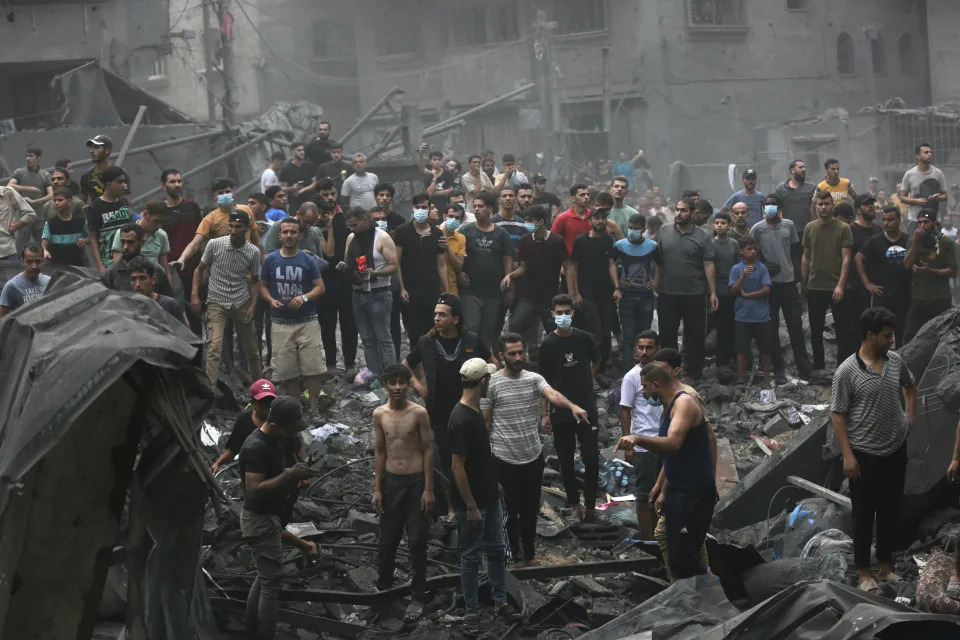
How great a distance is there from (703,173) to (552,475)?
21417 mm

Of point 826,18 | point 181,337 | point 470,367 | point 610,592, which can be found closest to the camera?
point 181,337

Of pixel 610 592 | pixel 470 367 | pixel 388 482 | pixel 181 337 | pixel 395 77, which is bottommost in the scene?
pixel 610 592

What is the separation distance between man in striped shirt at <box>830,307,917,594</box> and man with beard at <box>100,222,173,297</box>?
586 cm

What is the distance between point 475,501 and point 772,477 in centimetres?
326

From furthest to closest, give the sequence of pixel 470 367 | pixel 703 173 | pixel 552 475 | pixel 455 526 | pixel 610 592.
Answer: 1. pixel 703 173
2. pixel 552 475
3. pixel 455 526
4. pixel 610 592
5. pixel 470 367

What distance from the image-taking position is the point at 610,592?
376 inches

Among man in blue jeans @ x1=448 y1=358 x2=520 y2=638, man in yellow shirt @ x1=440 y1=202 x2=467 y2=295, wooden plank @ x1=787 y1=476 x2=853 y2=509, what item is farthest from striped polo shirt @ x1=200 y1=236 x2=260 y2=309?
wooden plank @ x1=787 y1=476 x2=853 y2=509

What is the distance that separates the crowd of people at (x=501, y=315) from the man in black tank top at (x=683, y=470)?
2cm

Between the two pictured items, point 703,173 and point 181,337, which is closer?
point 181,337

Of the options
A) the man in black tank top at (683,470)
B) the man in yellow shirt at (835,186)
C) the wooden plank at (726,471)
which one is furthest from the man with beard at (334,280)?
the man in black tank top at (683,470)

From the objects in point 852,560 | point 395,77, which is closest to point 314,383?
point 852,560

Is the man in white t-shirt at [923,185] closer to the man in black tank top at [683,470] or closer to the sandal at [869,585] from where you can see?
the sandal at [869,585]

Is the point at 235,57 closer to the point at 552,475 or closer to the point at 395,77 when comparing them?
the point at 395,77

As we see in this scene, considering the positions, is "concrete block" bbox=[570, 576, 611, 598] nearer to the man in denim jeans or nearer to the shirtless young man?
the shirtless young man
